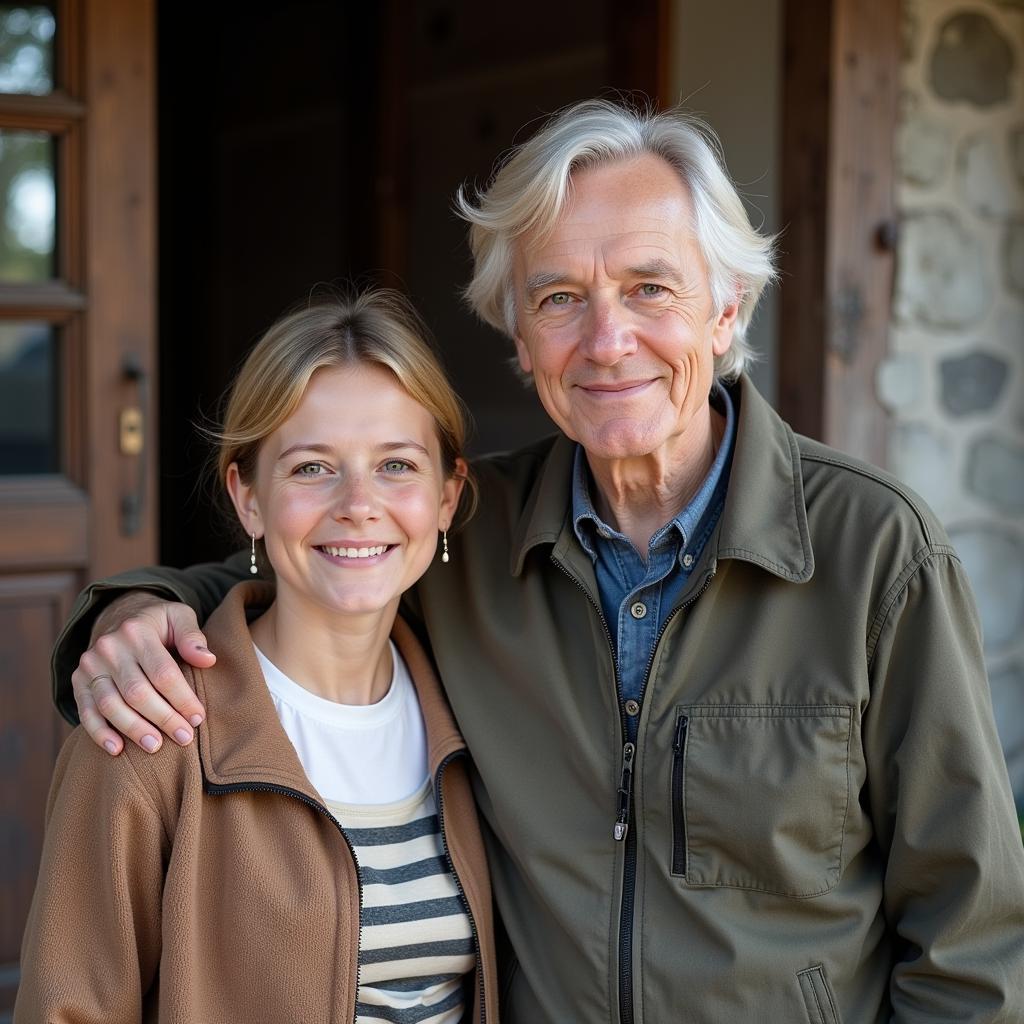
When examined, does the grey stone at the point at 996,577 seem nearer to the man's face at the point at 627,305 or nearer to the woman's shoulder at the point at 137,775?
the man's face at the point at 627,305

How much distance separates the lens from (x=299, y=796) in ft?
5.03

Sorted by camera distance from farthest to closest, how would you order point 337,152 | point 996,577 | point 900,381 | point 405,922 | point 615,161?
point 337,152 → point 996,577 → point 900,381 → point 615,161 → point 405,922

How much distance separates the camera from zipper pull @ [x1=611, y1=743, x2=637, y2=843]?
5.13 ft

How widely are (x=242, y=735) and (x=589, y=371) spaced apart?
0.61 metres

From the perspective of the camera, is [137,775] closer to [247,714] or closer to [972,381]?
[247,714]

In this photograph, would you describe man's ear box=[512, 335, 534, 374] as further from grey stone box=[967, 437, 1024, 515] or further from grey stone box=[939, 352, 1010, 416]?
grey stone box=[967, 437, 1024, 515]

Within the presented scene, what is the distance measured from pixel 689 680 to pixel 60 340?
169 cm

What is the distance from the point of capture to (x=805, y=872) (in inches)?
60.0

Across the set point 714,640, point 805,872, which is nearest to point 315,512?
point 714,640

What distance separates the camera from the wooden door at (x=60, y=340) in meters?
2.66

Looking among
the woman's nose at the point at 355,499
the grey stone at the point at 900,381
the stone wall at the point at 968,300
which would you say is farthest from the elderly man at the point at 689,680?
the stone wall at the point at 968,300

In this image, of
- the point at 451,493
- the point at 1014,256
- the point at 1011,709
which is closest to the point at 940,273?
the point at 1014,256

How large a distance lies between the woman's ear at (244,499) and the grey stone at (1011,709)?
2.25 metres

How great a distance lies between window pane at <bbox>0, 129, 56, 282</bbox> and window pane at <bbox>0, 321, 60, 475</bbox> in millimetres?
116
